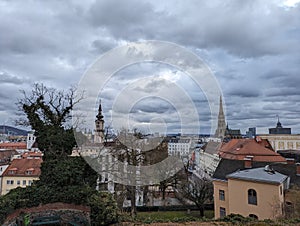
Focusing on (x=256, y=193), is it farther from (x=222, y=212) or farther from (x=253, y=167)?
(x=222, y=212)

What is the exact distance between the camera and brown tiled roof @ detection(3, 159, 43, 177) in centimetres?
2625

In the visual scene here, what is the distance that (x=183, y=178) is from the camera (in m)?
22.0

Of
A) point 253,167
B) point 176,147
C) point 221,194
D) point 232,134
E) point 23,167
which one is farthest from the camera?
point 232,134

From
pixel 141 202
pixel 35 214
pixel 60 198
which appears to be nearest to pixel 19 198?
pixel 35 214

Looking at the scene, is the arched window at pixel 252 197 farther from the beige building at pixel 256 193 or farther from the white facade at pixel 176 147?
the white facade at pixel 176 147

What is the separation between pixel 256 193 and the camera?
542 inches

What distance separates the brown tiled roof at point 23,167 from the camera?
1033 inches

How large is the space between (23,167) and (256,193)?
76.9 ft

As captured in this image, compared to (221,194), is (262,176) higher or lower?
higher

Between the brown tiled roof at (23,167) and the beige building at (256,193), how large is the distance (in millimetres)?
19640

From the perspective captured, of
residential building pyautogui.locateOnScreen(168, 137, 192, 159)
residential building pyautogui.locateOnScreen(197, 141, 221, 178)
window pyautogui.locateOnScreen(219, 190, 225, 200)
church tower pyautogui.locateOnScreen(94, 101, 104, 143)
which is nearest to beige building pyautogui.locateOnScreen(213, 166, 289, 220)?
window pyautogui.locateOnScreen(219, 190, 225, 200)

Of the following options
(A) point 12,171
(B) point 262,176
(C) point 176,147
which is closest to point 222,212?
(B) point 262,176

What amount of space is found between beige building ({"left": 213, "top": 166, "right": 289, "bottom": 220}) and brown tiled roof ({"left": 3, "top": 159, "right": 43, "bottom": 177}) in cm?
1964

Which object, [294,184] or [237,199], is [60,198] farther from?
[294,184]
